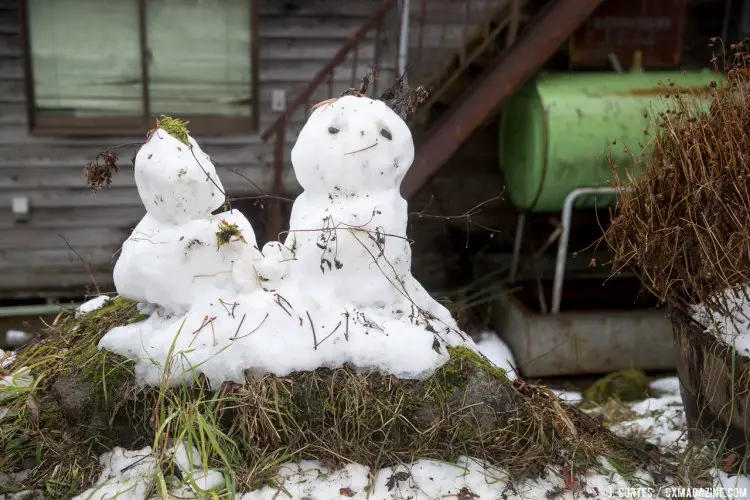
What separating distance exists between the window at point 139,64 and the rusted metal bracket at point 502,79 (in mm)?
1949

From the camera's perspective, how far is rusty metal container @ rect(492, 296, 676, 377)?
546cm

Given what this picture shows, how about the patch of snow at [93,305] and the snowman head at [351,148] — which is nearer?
the snowman head at [351,148]

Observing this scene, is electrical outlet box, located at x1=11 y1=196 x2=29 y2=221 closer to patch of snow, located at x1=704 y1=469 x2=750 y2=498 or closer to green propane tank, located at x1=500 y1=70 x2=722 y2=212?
green propane tank, located at x1=500 y1=70 x2=722 y2=212

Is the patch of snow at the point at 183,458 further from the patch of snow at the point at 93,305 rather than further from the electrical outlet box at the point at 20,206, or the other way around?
the electrical outlet box at the point at 20,206

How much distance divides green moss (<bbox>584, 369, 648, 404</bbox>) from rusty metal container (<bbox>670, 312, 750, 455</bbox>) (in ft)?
4.94

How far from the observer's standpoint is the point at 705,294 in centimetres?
330

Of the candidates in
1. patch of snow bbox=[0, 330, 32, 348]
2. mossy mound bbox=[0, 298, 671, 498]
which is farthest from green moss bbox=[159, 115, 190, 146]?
patch of snow bbox=[0, 330, 32, 348]

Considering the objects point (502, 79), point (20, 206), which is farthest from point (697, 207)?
point (20, 206)

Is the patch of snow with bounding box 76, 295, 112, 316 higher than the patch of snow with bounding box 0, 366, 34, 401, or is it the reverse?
the patch of snow with bounding box 76, 295, 112, 316

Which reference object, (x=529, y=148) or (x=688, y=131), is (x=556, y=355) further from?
(x=688, y=131)

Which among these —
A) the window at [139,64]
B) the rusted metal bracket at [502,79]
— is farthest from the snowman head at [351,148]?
the window at [139,64]

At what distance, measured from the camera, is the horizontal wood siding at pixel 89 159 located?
6.46 metres

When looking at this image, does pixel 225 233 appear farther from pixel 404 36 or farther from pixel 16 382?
Answer: pixel 404 36

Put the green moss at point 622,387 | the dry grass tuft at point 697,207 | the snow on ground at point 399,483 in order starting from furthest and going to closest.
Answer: the green moss at point 622,387
the dry grass tuft at point 697,207
the snow on ground at point 399,483
